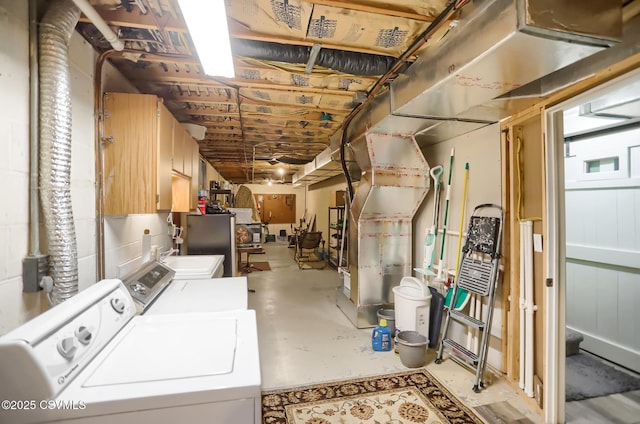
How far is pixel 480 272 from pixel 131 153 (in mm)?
2869

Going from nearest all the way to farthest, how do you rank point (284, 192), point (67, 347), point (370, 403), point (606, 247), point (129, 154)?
point (67, 347), point (129, 154), point (370, 403), point (606, 247), point (284, 192)

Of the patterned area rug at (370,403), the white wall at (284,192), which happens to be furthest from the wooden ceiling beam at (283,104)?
the white wall at (284,192)

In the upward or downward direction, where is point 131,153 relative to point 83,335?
upward

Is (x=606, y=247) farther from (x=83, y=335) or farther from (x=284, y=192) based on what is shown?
(x=284, y=192)

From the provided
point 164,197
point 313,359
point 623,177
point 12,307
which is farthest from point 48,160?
point 623,177

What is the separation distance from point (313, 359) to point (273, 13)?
278 cm

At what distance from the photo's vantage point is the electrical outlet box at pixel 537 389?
2025mm

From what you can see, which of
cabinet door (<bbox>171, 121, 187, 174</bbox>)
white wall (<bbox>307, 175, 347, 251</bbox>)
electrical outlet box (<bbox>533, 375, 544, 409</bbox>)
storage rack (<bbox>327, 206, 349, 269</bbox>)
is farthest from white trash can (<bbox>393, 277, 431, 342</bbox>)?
white wall (<bbox>307, 175, 347, 251</bbox>)

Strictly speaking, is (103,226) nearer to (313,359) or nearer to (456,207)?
(313,359)

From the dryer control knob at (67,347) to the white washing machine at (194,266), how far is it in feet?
4.89

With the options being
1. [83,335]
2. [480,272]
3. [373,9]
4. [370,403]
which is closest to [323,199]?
[480,272]

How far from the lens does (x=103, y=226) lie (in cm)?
196

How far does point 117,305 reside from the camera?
1.37 meters

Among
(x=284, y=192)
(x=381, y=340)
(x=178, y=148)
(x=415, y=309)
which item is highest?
(x=284, y=192)
